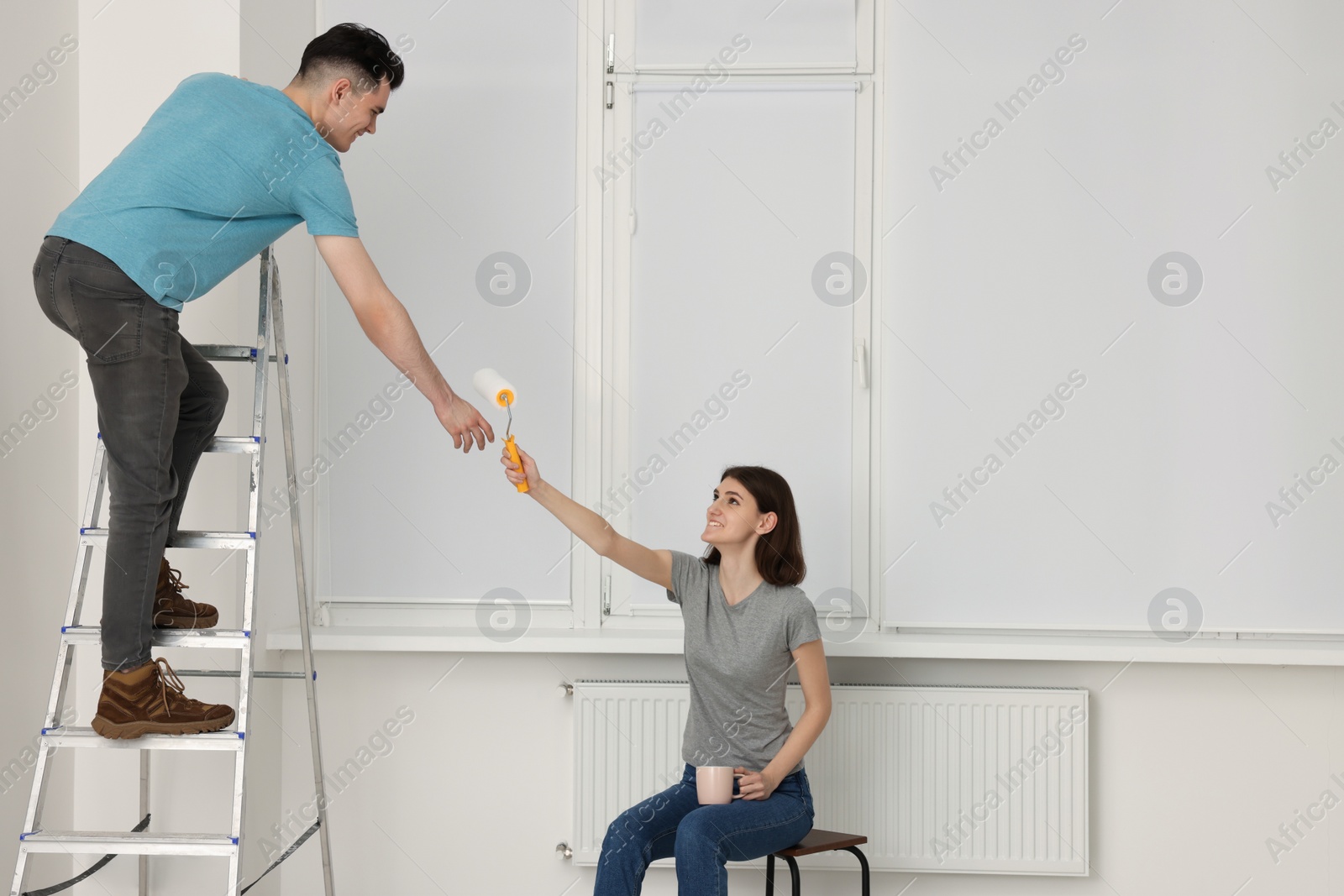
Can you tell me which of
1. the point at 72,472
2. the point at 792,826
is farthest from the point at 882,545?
the point at 72,472

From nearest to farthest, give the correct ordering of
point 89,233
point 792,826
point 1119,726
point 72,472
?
point 89,233 → point 792,826 → point 72,472 → point 1119,726

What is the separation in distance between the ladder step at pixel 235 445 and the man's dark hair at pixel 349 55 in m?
0.67

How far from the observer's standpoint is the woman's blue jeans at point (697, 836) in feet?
6.34

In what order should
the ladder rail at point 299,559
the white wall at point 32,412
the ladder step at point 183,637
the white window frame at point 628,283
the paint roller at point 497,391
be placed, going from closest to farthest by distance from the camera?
the ladder step at point 183,637 < the paint roller at point 497,391 < the ladder rail at point 299,559 < the white wall at point 32,412 < the white window frame at point 628,283

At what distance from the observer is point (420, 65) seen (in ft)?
9.11

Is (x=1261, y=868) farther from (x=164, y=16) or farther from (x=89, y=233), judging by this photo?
(x=164, y=16)

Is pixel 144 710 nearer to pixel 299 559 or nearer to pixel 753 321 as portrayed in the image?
pixel 299 559

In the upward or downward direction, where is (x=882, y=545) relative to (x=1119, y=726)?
upward

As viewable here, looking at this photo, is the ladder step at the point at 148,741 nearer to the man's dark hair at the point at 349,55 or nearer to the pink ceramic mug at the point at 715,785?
the pink ceramic mug at the point at 715,785

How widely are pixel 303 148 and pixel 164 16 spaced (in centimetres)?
A: 105

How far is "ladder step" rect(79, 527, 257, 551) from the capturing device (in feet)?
6.09

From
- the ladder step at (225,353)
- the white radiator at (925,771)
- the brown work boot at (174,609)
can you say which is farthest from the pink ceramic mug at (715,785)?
the ladder step at (225,353)

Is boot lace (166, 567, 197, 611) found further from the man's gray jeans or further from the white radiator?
the white radiator

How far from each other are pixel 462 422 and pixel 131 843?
877 mm
